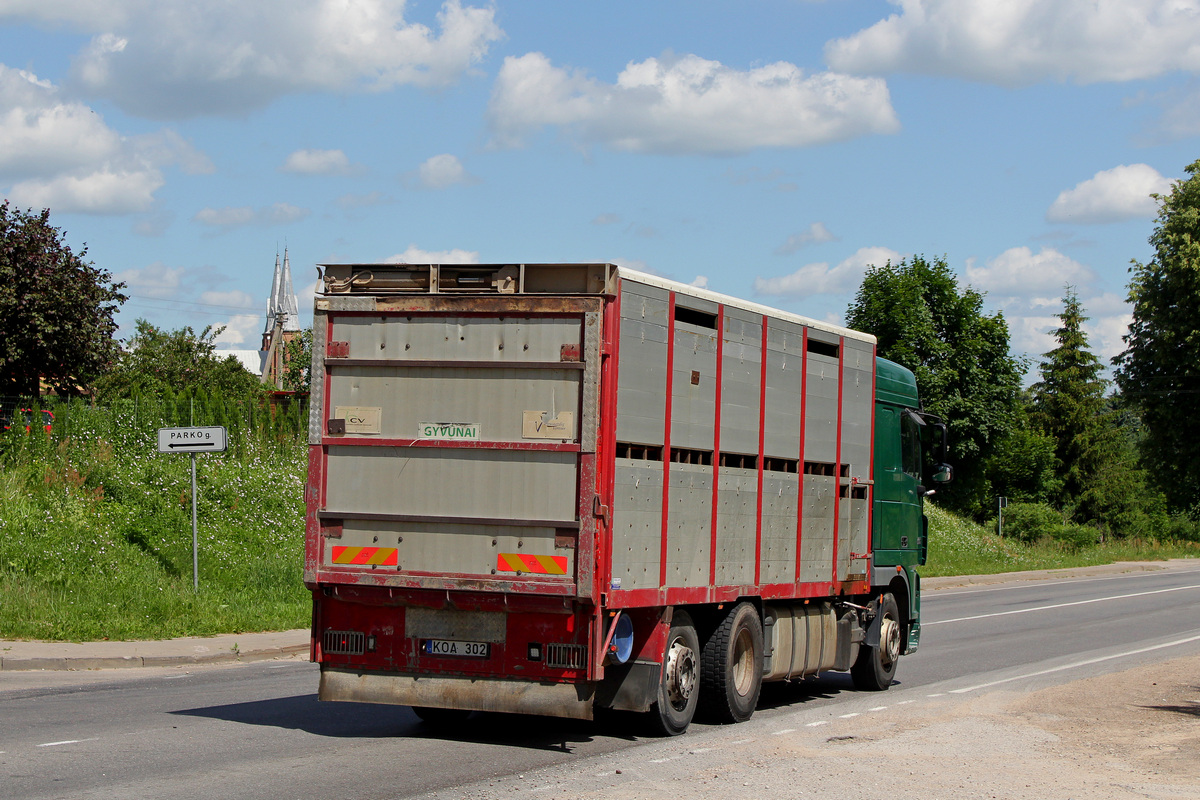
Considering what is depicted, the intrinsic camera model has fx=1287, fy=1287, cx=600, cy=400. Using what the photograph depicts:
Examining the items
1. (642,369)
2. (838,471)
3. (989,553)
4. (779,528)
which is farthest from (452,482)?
(989,553)

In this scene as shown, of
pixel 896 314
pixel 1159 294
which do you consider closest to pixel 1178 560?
pixel 1159 294

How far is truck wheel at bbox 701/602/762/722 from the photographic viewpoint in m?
10.3

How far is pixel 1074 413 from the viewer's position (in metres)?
79.8

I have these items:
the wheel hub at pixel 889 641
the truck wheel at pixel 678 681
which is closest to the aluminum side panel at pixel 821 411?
the truck wheel at pixel 678 681

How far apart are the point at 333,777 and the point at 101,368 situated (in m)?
18.2

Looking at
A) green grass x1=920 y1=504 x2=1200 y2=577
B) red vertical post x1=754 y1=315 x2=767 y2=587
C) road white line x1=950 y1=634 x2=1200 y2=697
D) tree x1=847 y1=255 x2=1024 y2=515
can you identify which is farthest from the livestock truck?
→ tree x1=847 y1=255 x2=1024 y2=515

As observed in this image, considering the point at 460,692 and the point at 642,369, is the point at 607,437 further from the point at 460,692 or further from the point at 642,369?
the point at 460,692

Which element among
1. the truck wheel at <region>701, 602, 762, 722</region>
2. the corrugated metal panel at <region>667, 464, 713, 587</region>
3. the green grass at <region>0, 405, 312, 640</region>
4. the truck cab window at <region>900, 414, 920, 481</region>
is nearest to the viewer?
the corrugated metal panel at <region>667, 464, 713, 587</region>

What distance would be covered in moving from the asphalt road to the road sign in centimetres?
447

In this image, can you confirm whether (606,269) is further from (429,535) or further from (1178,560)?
(1178,560)

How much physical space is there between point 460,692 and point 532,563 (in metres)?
1.07

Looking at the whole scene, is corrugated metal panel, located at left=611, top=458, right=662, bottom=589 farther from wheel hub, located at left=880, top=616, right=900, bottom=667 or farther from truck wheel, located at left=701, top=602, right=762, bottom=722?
wheel hub, located at left=880, top=616, right=900, bottom=667

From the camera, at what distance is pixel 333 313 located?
31.0 ft

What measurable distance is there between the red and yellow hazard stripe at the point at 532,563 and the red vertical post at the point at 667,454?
94 centimetres
